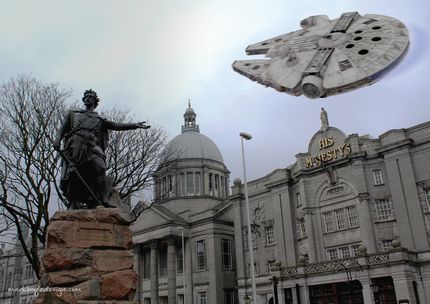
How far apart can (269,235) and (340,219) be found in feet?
29.7

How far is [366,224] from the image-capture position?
3916 cm

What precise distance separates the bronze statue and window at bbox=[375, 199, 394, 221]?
114 feet

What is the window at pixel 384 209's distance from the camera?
3931 cm

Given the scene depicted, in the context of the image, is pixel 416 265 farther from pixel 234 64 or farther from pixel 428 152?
pixel 234 64

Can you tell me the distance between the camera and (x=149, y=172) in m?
23.3

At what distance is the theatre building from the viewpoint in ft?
117

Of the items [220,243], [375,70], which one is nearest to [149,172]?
[375,70]

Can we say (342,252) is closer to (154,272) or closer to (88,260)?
(154,272)

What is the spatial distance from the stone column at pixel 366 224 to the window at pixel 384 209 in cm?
83

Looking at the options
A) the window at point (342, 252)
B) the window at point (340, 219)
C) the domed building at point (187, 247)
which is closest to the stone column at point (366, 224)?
the window at point (342, 252)

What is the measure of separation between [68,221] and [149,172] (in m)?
15.0

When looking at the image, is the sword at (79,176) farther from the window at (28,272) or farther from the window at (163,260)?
the window at (28,272)

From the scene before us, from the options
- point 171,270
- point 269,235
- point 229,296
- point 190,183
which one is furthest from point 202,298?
point 190,183

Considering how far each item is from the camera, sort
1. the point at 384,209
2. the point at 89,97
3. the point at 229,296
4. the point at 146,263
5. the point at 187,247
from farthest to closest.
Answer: the point at 146,263, the point at 187,247, the point at 229,296, the point at 384,209, the point at 89,97
